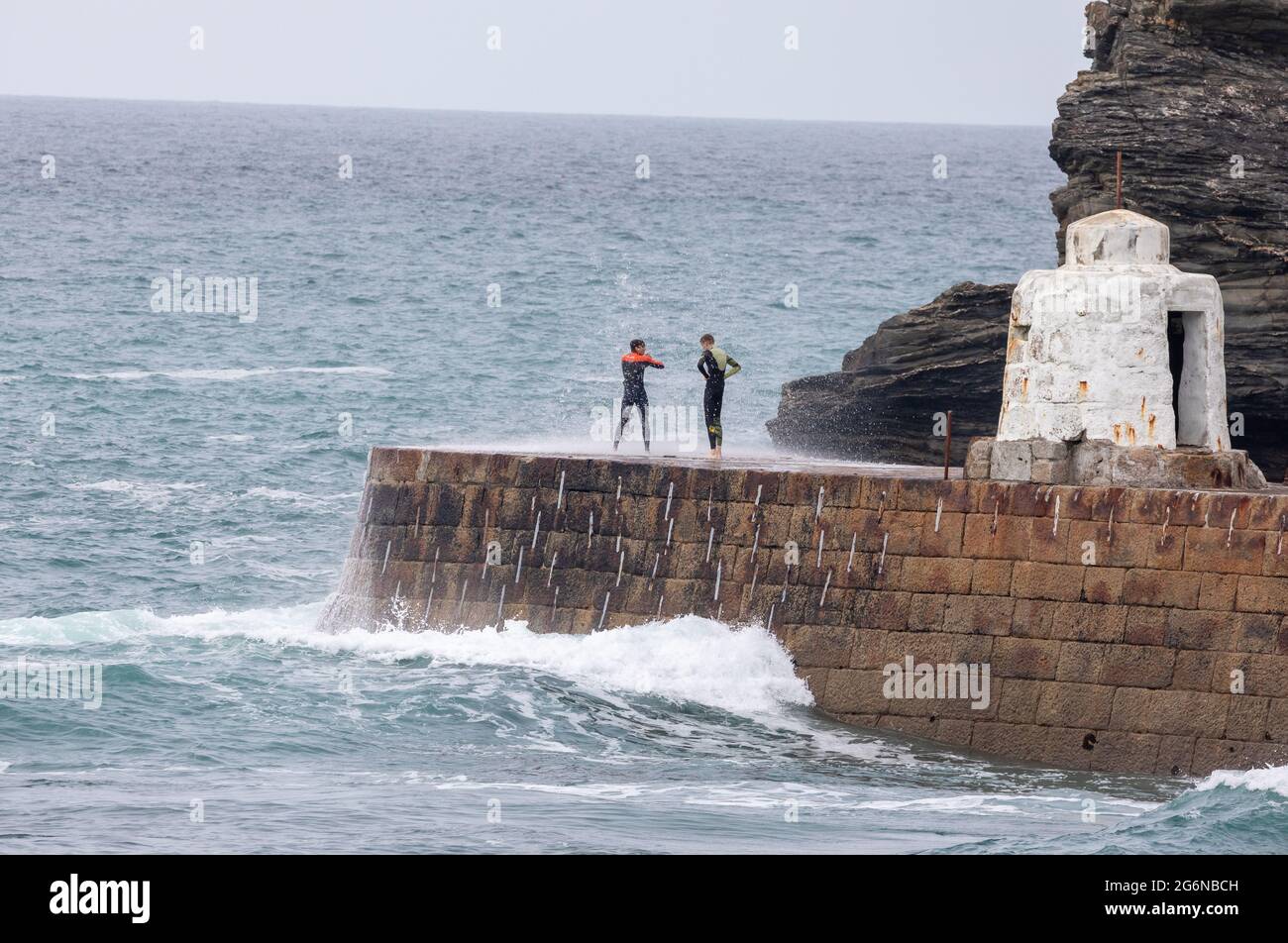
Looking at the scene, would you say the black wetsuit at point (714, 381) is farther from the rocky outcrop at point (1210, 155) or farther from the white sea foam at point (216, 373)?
the white sea foam at point (216, 373)

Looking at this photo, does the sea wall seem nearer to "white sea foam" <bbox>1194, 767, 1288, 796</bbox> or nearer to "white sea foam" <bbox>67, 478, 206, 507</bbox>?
"white sea foam" <bbox>1194, 767, 1288, 796</bbox>

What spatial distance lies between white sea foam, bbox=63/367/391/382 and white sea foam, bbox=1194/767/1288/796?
28697 mm

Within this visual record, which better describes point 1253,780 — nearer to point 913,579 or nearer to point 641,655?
point 913,579

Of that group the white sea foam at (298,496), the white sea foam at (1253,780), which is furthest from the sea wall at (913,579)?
the white sea foam at (298,496)

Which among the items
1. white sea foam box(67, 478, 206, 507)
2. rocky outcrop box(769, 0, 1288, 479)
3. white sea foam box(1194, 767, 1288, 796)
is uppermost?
rocky outcrop box(769, 0, 1288, 479)

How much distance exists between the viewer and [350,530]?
28750mm

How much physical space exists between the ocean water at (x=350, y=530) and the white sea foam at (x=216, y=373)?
5.2 inches

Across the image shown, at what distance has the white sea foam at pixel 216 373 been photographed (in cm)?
4097

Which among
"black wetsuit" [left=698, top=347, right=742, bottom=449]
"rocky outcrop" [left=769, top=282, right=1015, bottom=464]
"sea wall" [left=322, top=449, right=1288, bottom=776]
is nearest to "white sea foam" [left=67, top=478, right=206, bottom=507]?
"rocky outcrop" [left=769, top=282, right=1015, bottom=464]

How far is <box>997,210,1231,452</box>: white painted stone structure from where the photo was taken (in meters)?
18.0

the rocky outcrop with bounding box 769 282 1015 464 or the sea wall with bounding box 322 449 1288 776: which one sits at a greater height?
the rocky outcrop with bounding box 769 282 1015 464

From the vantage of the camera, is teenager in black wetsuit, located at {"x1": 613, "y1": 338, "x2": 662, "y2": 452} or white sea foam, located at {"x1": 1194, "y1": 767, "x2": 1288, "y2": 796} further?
teenager in black wetsuit, located at {"x1": 613, "y1": 338, "x2": 662, "y2": 452}

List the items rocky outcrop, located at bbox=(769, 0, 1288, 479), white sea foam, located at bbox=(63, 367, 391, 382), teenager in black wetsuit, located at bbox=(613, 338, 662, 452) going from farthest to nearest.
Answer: white sea foam, located at bbox=(63, 367, 391, 382), rocky outcrop, located at bbox=(769, 0, 1288, 479), teenager in black wetsuit, located at bbox=(613, 338, 662, 452)
